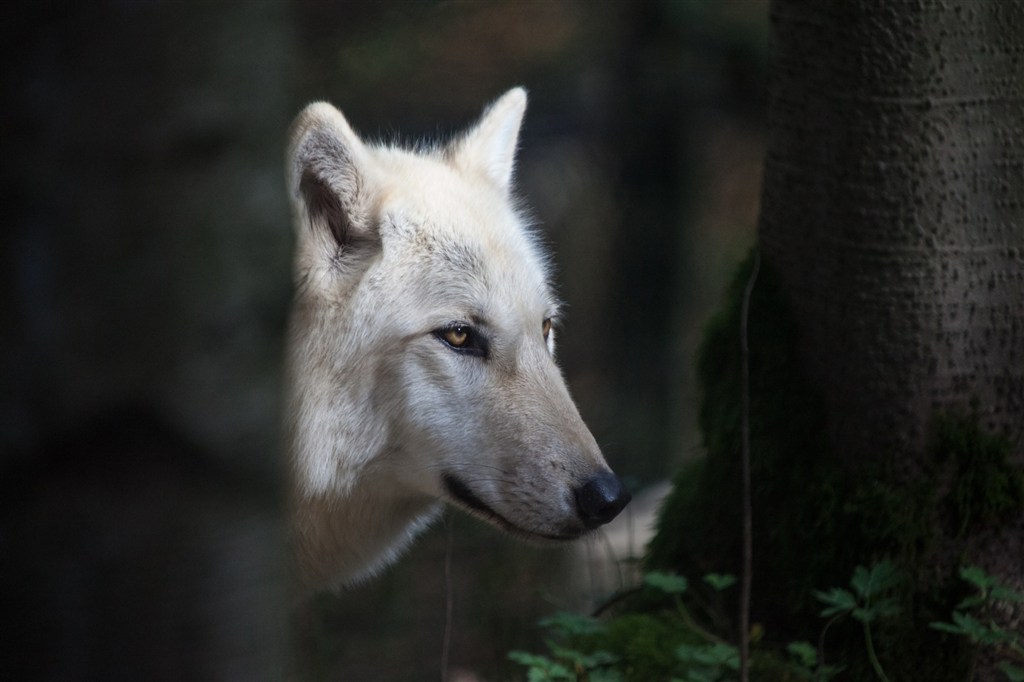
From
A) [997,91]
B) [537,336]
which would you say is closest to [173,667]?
[537,336]

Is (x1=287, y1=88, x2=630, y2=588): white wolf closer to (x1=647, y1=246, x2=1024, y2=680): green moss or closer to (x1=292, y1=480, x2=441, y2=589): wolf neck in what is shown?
(x1=292, y1=480, x2=441, y2=589): wolf neck

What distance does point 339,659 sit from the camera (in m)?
6.18

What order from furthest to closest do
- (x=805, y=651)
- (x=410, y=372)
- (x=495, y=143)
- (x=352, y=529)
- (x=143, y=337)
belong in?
(x=495, y=143) → (x=352, y=529) → (x=410, y=372) → (x=805, y=651) → (x=143, y=337)

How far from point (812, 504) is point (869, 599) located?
1.09ft

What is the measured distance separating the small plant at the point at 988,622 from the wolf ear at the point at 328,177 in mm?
2010

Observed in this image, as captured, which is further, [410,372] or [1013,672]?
[410,372]

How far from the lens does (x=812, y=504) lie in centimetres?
322

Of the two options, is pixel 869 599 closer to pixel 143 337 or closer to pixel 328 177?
pixel 328 177

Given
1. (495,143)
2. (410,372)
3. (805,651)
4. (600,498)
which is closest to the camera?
(805,651)

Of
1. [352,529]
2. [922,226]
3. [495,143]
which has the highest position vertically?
[495,143]

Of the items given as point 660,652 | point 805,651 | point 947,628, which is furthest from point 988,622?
point 660,652

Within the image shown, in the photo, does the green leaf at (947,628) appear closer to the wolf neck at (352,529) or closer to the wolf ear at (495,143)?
the wolf neck at (352,529)

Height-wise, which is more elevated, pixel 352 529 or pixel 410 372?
pixel 410 372

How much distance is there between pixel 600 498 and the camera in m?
3.14
